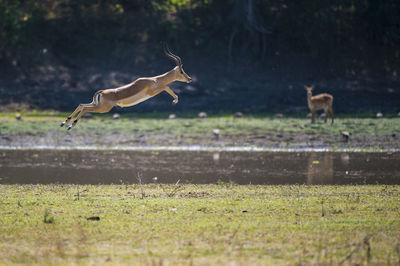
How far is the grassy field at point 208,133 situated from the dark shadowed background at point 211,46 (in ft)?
17.6

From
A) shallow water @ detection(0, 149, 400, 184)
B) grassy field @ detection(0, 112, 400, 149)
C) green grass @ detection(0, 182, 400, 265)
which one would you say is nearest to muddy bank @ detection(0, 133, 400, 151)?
grassy field @ detection(0, 112, 400, 149)

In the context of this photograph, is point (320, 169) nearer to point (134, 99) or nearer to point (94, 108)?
point (134, 99)

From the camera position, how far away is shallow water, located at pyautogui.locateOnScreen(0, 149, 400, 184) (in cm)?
1428

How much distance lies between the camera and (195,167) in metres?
16.5

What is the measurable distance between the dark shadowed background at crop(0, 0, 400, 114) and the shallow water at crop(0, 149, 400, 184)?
1076 centimetres

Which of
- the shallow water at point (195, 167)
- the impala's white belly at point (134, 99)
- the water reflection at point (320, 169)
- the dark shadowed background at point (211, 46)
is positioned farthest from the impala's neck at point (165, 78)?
the dark shadowed background at point (211, 46)

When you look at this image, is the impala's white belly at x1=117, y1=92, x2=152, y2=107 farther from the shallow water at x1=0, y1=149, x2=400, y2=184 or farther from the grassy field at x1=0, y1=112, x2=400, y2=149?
the grassy field at x1=0, y1=112, x2=400, y2=149

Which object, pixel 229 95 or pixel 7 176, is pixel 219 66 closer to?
pixel 229 95

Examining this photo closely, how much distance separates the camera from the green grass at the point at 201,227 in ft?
22.1

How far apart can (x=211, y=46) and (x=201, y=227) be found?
27.9 metres

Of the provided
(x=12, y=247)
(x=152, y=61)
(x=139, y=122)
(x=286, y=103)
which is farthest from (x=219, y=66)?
(x=12, y=247)

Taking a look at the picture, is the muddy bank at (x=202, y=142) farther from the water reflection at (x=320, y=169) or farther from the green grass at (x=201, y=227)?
the green grass at (x=201, y=227)

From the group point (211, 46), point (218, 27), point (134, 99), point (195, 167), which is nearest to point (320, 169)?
point (195, 167)

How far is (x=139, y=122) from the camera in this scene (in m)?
24.5
